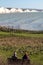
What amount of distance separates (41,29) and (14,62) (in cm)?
2089

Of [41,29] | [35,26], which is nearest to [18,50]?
[41,29]

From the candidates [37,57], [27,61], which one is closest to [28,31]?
[37,57]

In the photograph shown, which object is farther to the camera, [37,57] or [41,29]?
[41,29]

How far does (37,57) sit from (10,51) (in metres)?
2.66

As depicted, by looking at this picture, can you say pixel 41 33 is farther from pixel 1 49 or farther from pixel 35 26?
pixel 1 49

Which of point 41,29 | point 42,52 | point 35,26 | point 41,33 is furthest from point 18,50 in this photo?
point 35,26

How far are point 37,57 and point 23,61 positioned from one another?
4704mm

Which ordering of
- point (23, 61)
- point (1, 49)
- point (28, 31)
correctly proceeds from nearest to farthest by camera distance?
point (23, 61) < point (1, 49) < point (28, 31)

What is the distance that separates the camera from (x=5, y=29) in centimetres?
3238

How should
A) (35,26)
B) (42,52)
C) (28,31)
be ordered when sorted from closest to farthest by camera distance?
(42,52), (28,31), (35,26)

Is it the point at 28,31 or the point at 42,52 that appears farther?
the point at 28,31

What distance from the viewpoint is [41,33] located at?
96.6 feet

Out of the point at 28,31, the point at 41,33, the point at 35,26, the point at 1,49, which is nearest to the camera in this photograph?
the point at 1,49

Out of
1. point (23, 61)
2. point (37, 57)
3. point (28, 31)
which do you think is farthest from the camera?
point (28, 31)
